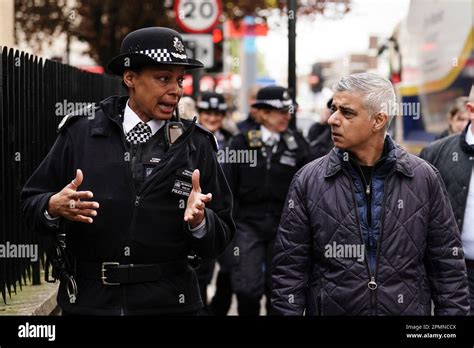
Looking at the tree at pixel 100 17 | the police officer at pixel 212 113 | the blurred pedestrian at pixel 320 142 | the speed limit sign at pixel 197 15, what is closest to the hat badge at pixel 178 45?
the blurred pedestrian at pixel 320 142

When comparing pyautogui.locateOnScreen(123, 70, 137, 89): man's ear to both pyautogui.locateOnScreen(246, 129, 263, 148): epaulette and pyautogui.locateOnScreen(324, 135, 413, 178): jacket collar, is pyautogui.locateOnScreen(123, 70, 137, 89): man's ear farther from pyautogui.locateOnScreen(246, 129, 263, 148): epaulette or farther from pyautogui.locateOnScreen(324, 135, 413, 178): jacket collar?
pyautogui.locateOnScreen(246, 129, 263, 148): epaulette

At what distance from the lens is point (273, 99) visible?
8.63 metres

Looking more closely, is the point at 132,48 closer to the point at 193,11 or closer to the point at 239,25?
the point at 193,11

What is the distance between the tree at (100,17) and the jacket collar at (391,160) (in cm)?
1241

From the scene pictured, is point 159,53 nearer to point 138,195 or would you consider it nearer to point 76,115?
point 76,115

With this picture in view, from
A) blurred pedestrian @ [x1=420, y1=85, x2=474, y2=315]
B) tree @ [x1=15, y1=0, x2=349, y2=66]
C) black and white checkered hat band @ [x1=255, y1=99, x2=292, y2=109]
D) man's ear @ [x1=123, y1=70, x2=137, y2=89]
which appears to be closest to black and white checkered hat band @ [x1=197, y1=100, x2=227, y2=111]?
black and white checkered hat band @ [x1=255, y1=99, x2=292, y2=109]

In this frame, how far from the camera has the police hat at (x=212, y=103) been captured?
33.7 feet

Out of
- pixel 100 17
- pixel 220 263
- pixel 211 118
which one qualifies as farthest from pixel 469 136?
pixel 100 17

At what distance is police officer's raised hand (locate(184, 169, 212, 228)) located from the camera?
13.7 ft

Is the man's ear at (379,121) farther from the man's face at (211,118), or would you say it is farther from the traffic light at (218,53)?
the traffic light at (218,53)

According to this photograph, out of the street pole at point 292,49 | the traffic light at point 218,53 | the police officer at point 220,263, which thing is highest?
the traffic light at point 218,53

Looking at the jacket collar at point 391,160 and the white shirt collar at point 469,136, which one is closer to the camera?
the jacket collar at point 391,160

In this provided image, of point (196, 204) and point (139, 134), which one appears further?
point (139, 134)

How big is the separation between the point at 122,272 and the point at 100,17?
44.4 ft
